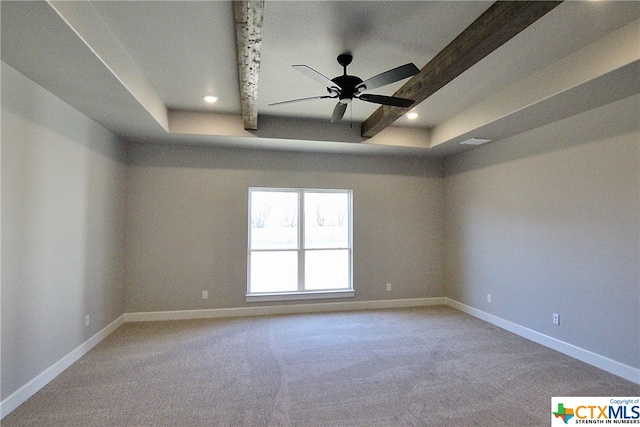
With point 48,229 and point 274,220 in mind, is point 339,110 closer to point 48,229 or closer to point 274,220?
point 274,220

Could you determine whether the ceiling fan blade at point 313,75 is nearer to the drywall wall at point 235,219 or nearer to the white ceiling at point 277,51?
the white ceiling at point 277,51

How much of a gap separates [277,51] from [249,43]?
0.49 meters

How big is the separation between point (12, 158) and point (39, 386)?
6.24 ft

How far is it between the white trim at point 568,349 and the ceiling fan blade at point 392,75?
3.30 metres

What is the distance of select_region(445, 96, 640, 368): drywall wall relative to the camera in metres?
3.01

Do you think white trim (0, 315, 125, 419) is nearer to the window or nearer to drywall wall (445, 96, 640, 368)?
the window

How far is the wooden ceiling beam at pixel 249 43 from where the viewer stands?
1974 mm

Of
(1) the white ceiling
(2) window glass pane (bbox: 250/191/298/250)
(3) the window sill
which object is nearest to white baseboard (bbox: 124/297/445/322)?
(3) the window sill

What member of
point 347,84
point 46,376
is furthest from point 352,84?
point 46,376

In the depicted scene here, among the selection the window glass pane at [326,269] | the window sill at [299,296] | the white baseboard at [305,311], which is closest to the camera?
the white baseboard at [305,311]

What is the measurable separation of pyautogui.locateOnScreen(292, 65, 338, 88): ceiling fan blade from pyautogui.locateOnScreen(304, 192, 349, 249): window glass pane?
2837 mm

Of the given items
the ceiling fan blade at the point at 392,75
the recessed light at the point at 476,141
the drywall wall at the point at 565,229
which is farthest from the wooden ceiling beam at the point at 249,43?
the drywall wall at the point at 565,229

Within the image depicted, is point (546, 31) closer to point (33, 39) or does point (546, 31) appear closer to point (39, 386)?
point (33, 39)

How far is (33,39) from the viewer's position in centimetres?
205
